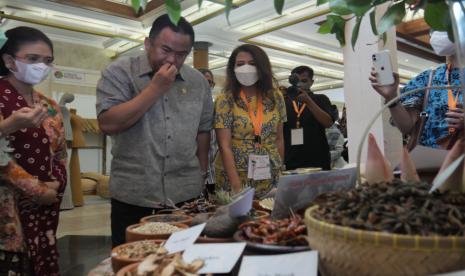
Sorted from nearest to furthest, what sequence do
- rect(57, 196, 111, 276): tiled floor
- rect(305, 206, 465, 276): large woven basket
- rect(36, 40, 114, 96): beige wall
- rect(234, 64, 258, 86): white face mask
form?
rect(305, 206, 465, 276): large woven basket, rect(234, 64, 258, 86): white face mask, rect(57, 196, 111, 276): tiled floor, rect(36, 40, 114, 96): beige wall

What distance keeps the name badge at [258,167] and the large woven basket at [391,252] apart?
1265mm

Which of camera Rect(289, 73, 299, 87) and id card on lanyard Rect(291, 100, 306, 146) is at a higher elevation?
camera Rect(289, 73, 299, 87)

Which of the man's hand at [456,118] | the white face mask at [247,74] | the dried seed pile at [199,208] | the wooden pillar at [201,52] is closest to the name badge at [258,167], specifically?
the white face mask at [247,74]

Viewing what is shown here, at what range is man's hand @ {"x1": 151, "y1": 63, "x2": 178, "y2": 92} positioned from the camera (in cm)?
153

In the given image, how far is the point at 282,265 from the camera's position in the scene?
673mm

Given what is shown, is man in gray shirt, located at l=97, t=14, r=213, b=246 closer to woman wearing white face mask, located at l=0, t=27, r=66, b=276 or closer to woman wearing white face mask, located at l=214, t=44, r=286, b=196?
woman wearing white face mask, located at l=214, t=44, r=286, b=196

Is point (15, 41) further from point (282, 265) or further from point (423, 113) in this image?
point (423, 113)

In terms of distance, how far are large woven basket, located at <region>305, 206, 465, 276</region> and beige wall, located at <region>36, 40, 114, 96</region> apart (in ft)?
25.9

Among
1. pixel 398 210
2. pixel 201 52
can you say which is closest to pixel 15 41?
pixel 398 210

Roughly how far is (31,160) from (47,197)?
184 mm

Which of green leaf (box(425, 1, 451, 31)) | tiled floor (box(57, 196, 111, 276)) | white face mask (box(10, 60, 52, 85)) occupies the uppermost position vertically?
white face mask (box(10, 60, 52, 85))

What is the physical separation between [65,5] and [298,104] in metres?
3.87

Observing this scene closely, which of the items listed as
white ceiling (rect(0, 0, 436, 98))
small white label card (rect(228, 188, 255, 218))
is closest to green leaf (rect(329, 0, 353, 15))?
small white label card (rect(228, 188, 255, 218))

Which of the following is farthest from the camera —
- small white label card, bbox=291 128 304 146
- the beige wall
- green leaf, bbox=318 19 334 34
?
the beige wall
